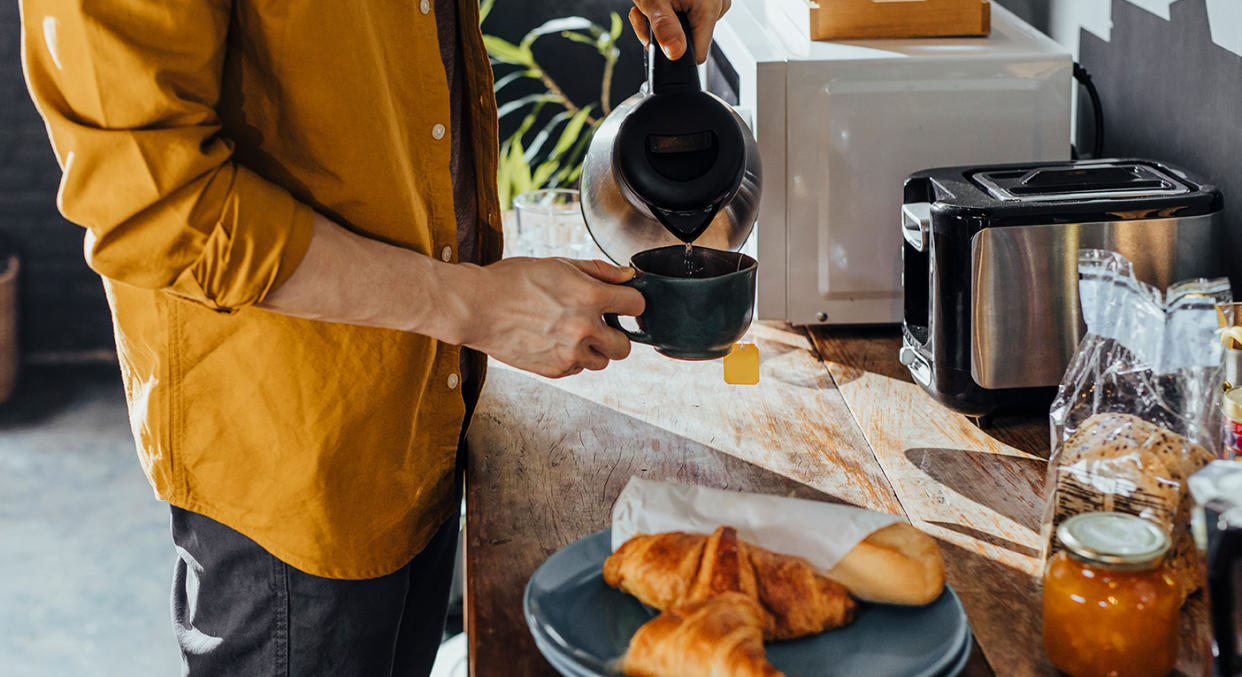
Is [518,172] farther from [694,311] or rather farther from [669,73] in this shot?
[694,311]

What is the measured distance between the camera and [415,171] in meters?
0.97

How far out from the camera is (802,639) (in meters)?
0.73

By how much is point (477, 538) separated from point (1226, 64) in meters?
0.94

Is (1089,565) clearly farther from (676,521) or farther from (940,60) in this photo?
(940,60)

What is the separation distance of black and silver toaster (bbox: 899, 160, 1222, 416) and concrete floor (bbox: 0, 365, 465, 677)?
1098 mm

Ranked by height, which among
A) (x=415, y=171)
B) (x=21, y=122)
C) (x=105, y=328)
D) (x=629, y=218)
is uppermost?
(x=415, y=171)

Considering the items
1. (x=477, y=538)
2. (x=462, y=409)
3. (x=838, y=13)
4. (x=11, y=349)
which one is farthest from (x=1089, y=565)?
(x=11, y=349)

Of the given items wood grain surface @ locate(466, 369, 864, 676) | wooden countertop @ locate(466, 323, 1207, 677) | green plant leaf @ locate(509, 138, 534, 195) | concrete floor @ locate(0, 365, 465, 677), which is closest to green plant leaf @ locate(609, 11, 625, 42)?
green plant leaf @ locate(509, 138, 534, 195)

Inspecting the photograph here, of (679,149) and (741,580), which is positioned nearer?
(741,580)

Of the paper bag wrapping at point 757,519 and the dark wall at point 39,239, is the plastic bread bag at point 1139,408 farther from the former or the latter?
the dark wall at point 39,239

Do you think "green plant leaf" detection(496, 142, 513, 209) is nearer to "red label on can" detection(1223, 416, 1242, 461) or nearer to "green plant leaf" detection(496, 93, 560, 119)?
"green plant leaf" detection(496, 93, 560, 119)

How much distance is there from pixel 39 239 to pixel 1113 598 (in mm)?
3661

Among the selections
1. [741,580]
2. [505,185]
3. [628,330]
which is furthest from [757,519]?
[505,185]

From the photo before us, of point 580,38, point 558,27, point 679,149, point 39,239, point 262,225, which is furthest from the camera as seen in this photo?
point 39,239
